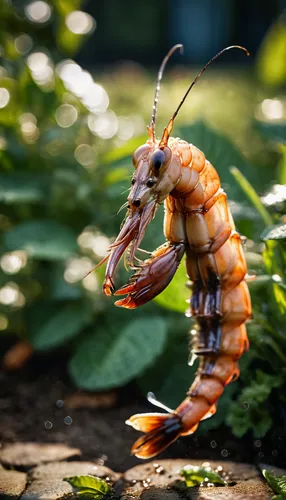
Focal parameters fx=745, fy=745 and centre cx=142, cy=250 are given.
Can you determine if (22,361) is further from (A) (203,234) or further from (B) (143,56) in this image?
(B) (143,56)

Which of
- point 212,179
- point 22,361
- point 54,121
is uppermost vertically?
point 54,121

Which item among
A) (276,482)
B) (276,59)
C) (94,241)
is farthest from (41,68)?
(276,59)

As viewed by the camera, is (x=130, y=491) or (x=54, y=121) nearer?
(x=130, y=491)

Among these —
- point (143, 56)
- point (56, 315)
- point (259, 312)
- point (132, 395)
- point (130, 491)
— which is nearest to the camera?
point (130, 491)

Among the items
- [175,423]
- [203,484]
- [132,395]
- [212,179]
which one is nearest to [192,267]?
[212,179]

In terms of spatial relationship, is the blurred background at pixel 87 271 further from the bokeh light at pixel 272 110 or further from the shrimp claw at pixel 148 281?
the bokeh light at pixel 272 110

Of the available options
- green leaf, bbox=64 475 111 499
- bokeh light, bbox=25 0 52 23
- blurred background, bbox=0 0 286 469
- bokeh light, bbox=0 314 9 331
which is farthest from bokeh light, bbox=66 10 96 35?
green leaf, bbox=64 475 111 499

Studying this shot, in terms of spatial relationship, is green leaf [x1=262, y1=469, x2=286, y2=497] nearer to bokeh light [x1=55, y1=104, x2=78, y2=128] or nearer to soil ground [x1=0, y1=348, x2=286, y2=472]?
soil ground [x1=0, y1=348, x2=286, y2=472]

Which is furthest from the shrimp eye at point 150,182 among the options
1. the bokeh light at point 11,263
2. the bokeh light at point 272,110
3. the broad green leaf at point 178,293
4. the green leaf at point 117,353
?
the bokeh light at point 272,110
